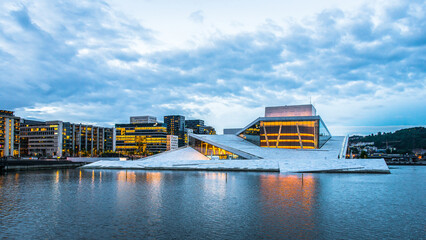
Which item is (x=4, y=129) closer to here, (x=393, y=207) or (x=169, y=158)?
(x=169, y=158)

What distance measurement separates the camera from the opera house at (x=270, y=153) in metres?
50.1

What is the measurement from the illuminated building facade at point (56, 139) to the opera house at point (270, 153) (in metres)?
→ 106

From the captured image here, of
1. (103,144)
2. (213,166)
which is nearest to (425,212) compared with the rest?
(213,166)

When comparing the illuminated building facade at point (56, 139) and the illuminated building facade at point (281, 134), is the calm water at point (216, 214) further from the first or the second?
the illuminated building facade at point (56, 139)

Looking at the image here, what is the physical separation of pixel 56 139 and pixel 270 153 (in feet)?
440

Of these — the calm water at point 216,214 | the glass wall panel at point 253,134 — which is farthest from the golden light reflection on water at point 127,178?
the glass wall panel at point 253,134

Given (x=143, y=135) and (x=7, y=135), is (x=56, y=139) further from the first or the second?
(x=143, y=135)

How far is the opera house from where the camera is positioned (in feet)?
164

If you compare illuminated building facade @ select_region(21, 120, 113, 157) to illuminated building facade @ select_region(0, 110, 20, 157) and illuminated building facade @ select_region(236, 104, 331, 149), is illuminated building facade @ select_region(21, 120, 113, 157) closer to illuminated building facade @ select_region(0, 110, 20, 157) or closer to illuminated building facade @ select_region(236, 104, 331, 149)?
illuminated building facade @ select_region(0, 110, 20, 157)

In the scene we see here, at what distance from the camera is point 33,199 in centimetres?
2472

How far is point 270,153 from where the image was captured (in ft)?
196

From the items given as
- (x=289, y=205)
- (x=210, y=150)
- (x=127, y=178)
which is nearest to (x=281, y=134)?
(x=210, y=150)

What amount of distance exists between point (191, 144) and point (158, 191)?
1723 inches

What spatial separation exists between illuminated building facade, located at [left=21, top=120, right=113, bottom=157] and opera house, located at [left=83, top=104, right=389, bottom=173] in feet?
346
